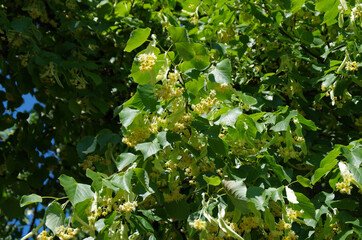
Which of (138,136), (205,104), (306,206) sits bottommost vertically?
(306,206)

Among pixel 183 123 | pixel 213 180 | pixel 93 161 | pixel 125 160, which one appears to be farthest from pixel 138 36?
pixel 93 161

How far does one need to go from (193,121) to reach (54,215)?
55 cm

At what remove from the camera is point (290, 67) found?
87.6 inches

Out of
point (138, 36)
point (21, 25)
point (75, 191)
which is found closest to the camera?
point (75, 191)

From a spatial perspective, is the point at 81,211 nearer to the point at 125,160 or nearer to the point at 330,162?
the point at 125,160

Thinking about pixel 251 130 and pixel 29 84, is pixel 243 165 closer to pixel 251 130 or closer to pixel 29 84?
pixel 251 130

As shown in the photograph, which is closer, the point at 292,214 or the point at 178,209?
the point at 292,214

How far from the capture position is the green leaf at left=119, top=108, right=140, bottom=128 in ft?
5.10

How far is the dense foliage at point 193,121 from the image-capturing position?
1.50 meters

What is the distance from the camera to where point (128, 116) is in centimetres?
Answer: 158

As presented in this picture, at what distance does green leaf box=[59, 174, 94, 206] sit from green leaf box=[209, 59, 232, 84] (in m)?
0.55

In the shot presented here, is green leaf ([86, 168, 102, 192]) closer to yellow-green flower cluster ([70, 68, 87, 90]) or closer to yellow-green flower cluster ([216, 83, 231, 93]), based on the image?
yellow-green flower cluster ([216, 83, 231, 93])

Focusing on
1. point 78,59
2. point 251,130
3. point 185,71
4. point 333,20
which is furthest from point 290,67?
point 78,59

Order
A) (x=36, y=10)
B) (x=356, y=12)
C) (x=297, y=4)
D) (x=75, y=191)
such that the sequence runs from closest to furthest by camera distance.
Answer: (x=75, y=191) → (x=356, y=12) → (x=297, y=4) → (x=36, y=10)
